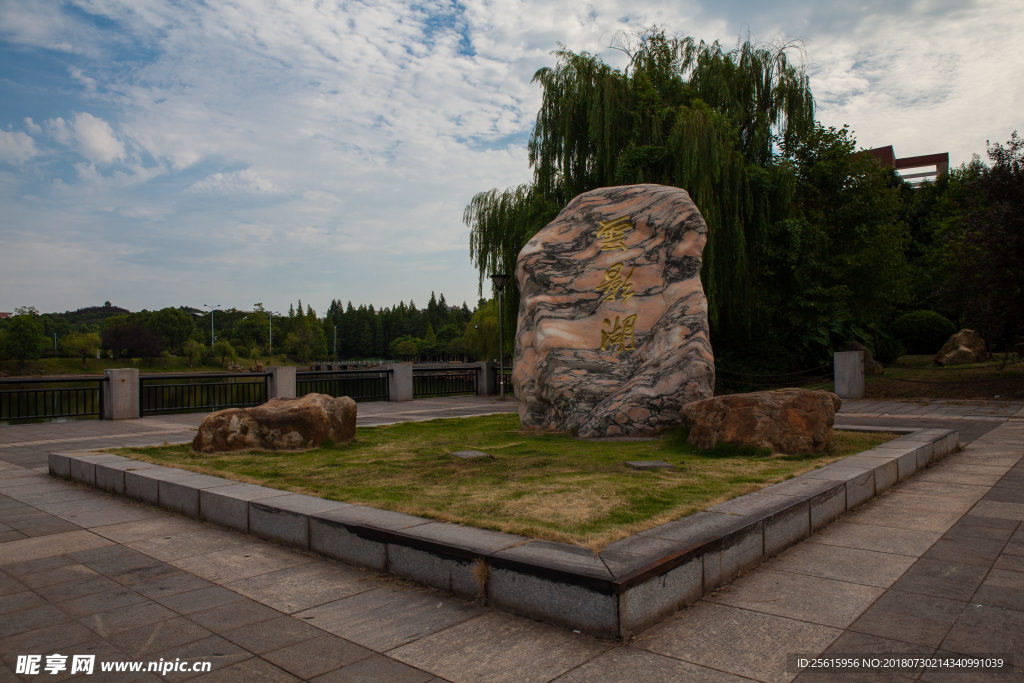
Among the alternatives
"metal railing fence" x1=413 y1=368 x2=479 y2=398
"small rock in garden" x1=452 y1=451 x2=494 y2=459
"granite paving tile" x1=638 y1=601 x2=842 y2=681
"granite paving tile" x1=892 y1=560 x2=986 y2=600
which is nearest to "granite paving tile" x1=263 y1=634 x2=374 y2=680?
"granite paving tile" x1=638 y1=601 x2=842 y2=681

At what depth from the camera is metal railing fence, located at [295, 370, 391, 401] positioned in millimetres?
16641

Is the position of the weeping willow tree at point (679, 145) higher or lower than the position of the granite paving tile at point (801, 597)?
higher

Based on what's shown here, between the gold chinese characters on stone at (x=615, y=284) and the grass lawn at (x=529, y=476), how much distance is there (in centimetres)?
207

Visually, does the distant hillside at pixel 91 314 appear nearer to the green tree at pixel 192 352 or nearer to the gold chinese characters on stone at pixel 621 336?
the green tree at pixel 192 352

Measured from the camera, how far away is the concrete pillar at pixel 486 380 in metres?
19.6

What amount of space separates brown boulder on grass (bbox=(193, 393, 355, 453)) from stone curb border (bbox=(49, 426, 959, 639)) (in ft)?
5.76

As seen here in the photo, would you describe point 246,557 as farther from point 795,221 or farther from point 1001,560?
point 795,221

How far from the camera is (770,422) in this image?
20.2 ft

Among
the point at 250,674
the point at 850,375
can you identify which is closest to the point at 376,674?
the point at 250,674

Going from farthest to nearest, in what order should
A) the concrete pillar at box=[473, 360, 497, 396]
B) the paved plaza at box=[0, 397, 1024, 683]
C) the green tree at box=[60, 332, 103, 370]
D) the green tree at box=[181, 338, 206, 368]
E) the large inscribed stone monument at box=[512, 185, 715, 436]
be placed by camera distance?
the green tree at box=[181, 338, 206, 368] < the green tree at box=[60, 332, 103, 370] < the concrete pillar at box=[473, 360, 497, 396] < the large inscribed stone monument at box=[512, 185, 715, 436] < the paved plaza at box=[0, 397, 1024, 683]

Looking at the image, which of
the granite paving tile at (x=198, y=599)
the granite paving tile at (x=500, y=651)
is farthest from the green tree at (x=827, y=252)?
the granite paving tile at (x=198, y=599)

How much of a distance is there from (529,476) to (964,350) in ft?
64.7

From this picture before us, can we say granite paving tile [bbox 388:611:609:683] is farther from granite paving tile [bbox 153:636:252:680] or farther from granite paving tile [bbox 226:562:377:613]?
granite paving tile [bbox 226:562:377:613]

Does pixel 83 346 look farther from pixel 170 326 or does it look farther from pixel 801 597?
pixel 801 597
